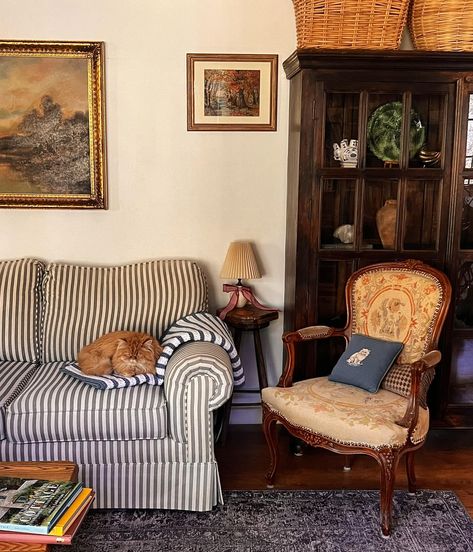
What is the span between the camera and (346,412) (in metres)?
2.40

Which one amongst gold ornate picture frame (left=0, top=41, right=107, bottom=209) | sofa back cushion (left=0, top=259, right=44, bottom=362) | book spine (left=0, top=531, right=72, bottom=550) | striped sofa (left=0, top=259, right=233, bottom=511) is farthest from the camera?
gold ornate picture frame (left=0, top=41, right=107, bottom=209)

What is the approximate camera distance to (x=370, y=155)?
9.68 ft

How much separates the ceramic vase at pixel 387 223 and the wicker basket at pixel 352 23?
733 mm

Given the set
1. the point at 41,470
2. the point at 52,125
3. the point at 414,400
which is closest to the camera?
the point at 41,470

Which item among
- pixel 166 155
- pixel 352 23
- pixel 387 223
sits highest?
pixel 352 23

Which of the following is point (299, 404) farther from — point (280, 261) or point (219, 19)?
point (219, 19)

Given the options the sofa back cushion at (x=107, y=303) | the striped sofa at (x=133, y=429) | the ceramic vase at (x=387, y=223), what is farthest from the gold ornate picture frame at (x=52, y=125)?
the ceramic vase at (x=387, y=223)

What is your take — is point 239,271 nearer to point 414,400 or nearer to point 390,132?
point 390,132

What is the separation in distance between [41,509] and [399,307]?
5.75 feet

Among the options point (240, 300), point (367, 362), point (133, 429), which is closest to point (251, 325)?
→ point (240, 300)

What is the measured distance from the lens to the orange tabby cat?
8.53 ft

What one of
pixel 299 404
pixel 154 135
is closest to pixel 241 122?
pixel 154 135

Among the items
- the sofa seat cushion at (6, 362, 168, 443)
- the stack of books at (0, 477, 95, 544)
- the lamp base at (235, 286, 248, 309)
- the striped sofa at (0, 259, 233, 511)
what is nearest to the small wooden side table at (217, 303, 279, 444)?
the lamp base at (235, 286, 248, 309)

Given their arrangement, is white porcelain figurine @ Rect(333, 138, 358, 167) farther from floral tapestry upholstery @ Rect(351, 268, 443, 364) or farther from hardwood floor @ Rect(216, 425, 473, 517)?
hardwood floor @ Rect(216, 425, 473, 517)
